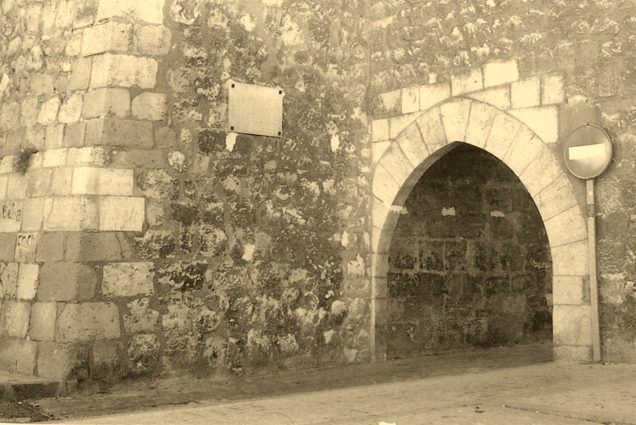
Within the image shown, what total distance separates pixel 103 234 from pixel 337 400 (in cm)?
183

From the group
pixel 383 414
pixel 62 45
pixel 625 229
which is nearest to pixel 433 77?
pixel 625 229

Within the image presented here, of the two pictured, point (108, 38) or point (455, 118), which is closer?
point (108, 38)

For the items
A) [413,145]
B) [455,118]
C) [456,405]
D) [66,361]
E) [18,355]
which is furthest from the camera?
[413,145]

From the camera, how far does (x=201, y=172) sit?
5230mm

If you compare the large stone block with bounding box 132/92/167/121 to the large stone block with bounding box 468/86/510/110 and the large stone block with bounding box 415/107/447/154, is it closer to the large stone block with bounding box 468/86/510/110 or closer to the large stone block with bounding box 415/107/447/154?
the large stone block with bounding box 415/107/447/154

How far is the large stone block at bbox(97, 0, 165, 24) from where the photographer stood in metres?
4.95

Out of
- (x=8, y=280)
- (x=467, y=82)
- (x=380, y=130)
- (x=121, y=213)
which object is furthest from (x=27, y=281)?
(x=467, y=82)

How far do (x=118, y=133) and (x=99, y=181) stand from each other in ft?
1.06

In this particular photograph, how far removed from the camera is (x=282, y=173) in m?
5.65

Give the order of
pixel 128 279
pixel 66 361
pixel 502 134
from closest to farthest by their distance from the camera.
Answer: pixel 66 361 → pixel 128 279 → pixel 502 134

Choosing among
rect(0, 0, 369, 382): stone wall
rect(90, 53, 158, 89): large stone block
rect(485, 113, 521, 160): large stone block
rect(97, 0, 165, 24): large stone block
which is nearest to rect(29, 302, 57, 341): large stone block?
rect(0, 0, 369, 382): stone wall

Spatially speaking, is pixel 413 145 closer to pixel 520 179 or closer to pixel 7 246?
pixel 520 179

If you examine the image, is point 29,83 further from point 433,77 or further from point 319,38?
point 433,77

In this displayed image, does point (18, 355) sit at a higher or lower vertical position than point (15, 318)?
lower
